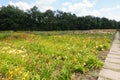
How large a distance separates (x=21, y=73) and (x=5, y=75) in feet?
1.02

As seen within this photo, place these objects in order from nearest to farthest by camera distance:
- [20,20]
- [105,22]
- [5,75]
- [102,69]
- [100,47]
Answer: [5,75] → [102,69] → [100,47] → [20,20] → [105,22]

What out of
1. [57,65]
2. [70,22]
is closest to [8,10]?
[70,22]

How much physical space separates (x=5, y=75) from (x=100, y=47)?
562cm

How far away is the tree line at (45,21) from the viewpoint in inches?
1435

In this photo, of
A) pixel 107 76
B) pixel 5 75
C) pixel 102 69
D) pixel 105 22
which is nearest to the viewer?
pixel 5 75

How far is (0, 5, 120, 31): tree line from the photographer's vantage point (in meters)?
36.4

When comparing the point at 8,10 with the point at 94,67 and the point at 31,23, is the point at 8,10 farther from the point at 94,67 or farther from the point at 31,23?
the point at 94,67

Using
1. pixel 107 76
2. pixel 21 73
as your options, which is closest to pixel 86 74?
pixel 107 76

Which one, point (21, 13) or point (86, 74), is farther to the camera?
point (21, 13)

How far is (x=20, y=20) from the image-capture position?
3678 cm

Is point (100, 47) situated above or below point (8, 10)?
below

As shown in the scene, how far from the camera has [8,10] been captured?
38656mm

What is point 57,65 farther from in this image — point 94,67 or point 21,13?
point 21,13

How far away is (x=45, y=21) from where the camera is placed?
122 ft
